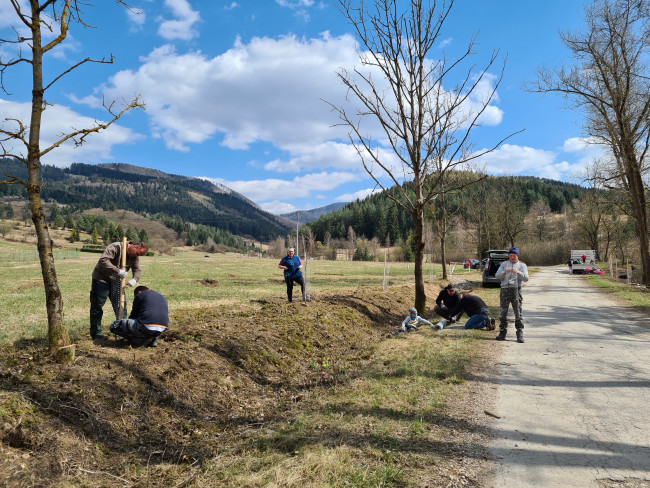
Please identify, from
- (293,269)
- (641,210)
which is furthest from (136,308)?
(641,210)

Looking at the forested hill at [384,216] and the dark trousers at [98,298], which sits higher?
the forested hill at [384,216]

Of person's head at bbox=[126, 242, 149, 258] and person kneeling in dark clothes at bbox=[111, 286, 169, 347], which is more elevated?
person's head at bbox=[126, 242, 149, 258]

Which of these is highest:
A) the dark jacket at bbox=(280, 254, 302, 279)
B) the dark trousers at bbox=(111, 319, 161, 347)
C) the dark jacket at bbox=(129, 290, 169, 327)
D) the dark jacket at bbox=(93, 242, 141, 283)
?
the dark jacket at bbox=(93, 242, 141, 283)

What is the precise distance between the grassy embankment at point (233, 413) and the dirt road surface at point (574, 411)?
0.47 m

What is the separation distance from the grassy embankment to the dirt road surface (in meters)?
0.47

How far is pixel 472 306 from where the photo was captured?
10.1m

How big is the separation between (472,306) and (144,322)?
7923 millimetres

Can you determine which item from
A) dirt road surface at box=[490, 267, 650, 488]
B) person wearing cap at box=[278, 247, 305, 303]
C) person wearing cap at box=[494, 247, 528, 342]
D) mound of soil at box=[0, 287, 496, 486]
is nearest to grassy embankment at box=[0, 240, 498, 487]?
mound of soil at box=[0, 287, 496, 486]

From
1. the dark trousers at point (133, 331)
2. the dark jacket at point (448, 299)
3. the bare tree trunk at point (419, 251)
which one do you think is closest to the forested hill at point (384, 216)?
the bare tree trunk at point (419, 251)

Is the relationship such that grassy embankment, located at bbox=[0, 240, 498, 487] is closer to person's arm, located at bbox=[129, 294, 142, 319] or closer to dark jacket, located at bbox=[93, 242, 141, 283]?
person's arm, located at bbox=[129, 294, 142, 319]

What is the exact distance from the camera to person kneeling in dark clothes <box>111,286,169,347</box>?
6.04m

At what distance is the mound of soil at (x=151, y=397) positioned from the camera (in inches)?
141

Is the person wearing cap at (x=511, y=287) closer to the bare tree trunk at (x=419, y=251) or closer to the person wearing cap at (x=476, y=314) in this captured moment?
the person wearing cap at (x=476, y=314)

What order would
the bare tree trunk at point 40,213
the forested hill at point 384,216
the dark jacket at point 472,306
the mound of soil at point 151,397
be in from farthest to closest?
1. the forested hill at point 384,216
2. the dark jacket at point 472,306
3. the bare tree trunk at point 40,213
4. the mound of soil at point 151,397
